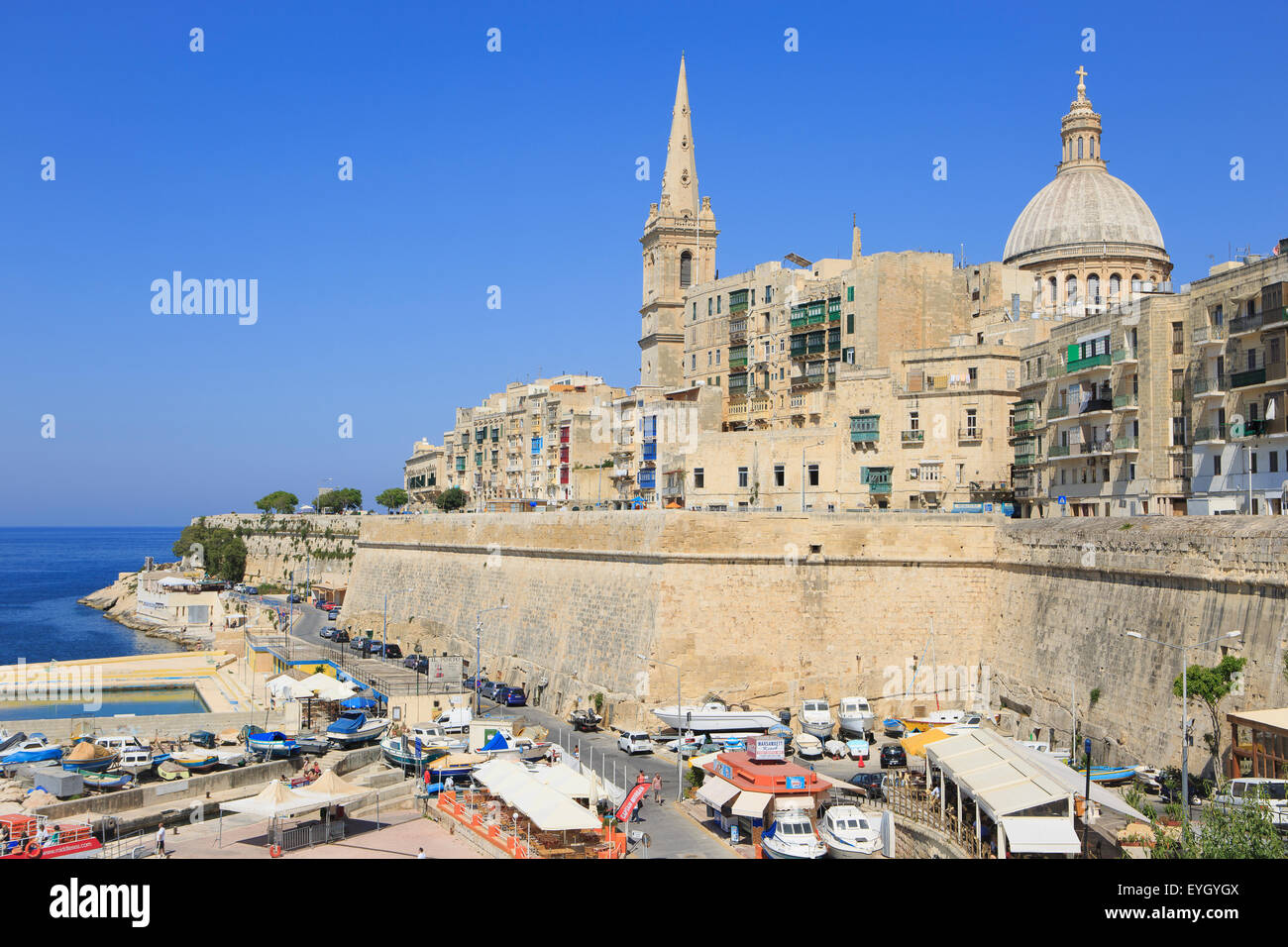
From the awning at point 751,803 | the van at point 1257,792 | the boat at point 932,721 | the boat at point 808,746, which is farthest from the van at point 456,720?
Answer: the van at point 1257,792

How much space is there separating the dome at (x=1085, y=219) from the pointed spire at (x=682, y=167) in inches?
660

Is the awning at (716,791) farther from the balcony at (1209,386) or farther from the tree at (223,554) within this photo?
the tree at (223,554)

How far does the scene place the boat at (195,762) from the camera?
30172 mm

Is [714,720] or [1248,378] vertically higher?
[1248,378]

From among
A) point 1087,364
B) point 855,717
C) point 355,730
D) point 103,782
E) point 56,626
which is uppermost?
point 1087,364

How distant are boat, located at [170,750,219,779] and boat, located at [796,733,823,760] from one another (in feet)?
51.5

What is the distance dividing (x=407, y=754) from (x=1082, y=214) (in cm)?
3916

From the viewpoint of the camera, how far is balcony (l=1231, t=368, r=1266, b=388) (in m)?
29.9

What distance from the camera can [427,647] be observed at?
4981 centimetres

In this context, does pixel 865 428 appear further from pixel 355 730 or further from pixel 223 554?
pixel 223 554

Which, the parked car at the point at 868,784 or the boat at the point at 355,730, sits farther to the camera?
the boat at the point at 355,730

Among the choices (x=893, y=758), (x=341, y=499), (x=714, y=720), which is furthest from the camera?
(x=341, y=499)

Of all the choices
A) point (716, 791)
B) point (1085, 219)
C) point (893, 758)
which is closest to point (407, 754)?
point (716, 791)

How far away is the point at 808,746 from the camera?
101ft
